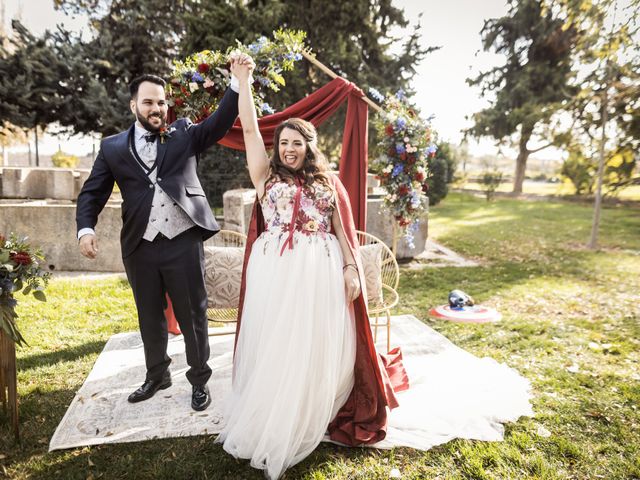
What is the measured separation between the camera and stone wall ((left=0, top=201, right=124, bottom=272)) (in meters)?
7.58

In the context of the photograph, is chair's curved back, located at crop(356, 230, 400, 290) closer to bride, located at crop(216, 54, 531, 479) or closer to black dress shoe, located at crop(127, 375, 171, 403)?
bride, located at crop(216, 54, 531, 479)

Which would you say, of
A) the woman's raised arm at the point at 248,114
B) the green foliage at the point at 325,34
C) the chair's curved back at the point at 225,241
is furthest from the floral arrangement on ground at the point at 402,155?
the green foliage at the point at 325,34

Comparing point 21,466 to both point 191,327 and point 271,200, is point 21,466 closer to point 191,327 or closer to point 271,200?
point 191,327

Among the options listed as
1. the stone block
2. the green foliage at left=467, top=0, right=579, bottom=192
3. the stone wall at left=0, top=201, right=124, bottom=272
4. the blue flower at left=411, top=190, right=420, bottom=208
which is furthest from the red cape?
the green foliage at left=467, top=0, right=579, bottom=192

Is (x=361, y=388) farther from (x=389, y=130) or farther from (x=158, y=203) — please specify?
(x=389, y=130)

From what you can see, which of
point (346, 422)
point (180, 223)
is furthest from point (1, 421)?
point (346, 422)

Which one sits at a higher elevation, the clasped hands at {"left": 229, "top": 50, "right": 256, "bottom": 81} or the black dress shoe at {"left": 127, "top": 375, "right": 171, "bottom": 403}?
the clasped hands at {"left": 229, "top": 50, "right": 256, "bottom": 81}

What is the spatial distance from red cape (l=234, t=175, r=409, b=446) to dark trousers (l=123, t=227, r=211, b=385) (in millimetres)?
406

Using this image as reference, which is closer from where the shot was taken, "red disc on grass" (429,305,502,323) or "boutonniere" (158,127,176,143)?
"boutonniere" (158,127,176,143)

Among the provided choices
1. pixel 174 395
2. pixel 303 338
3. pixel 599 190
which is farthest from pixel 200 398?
pixel 599 190

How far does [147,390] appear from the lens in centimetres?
378

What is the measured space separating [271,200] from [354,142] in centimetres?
207

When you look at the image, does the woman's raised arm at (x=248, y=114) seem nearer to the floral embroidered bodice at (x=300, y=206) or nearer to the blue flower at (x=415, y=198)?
the floral embroidered bodice at (x=300, y=206)

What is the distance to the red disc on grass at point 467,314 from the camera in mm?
5999
